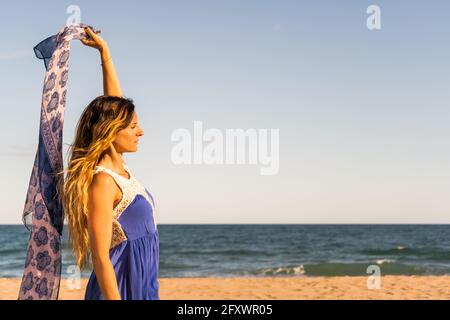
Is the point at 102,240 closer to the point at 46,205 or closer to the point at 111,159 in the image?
the point at 111,159

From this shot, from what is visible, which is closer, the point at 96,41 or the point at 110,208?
the point at 110,208

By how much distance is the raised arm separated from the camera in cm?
340

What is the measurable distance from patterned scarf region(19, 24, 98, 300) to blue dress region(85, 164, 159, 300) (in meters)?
0.32

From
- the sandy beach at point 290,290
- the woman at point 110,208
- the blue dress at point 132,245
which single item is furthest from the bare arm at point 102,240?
the sandy beach at point 290,290

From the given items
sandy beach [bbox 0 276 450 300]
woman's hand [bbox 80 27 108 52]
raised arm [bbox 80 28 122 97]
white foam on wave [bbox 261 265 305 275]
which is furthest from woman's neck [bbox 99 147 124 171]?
white foam on wave [bbox 261 265 305 275]

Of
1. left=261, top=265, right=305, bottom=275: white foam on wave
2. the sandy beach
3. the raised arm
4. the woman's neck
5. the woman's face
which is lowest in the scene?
left=261, top=265, right=305, bottom=275: white foam on wave

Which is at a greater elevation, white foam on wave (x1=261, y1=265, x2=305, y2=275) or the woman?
the woman

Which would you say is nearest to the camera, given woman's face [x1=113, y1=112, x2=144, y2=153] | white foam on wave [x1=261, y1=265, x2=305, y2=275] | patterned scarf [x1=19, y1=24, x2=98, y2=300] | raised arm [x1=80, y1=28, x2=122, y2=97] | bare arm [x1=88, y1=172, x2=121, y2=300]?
bare arm [x1=88, y1=172, x2=121, y2=300]

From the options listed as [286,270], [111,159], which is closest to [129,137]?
[111,159]

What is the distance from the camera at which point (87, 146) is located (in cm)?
292

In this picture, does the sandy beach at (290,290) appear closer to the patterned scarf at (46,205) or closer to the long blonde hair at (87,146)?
the patterned scarf at (46,205)

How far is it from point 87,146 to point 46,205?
1.50 ft

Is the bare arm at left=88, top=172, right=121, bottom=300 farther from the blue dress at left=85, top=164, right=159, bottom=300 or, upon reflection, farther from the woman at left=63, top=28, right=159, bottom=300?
the blue dress at left=85, top=164, right=159, bottom=300

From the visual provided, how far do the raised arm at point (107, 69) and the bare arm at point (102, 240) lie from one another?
31.7 inches
